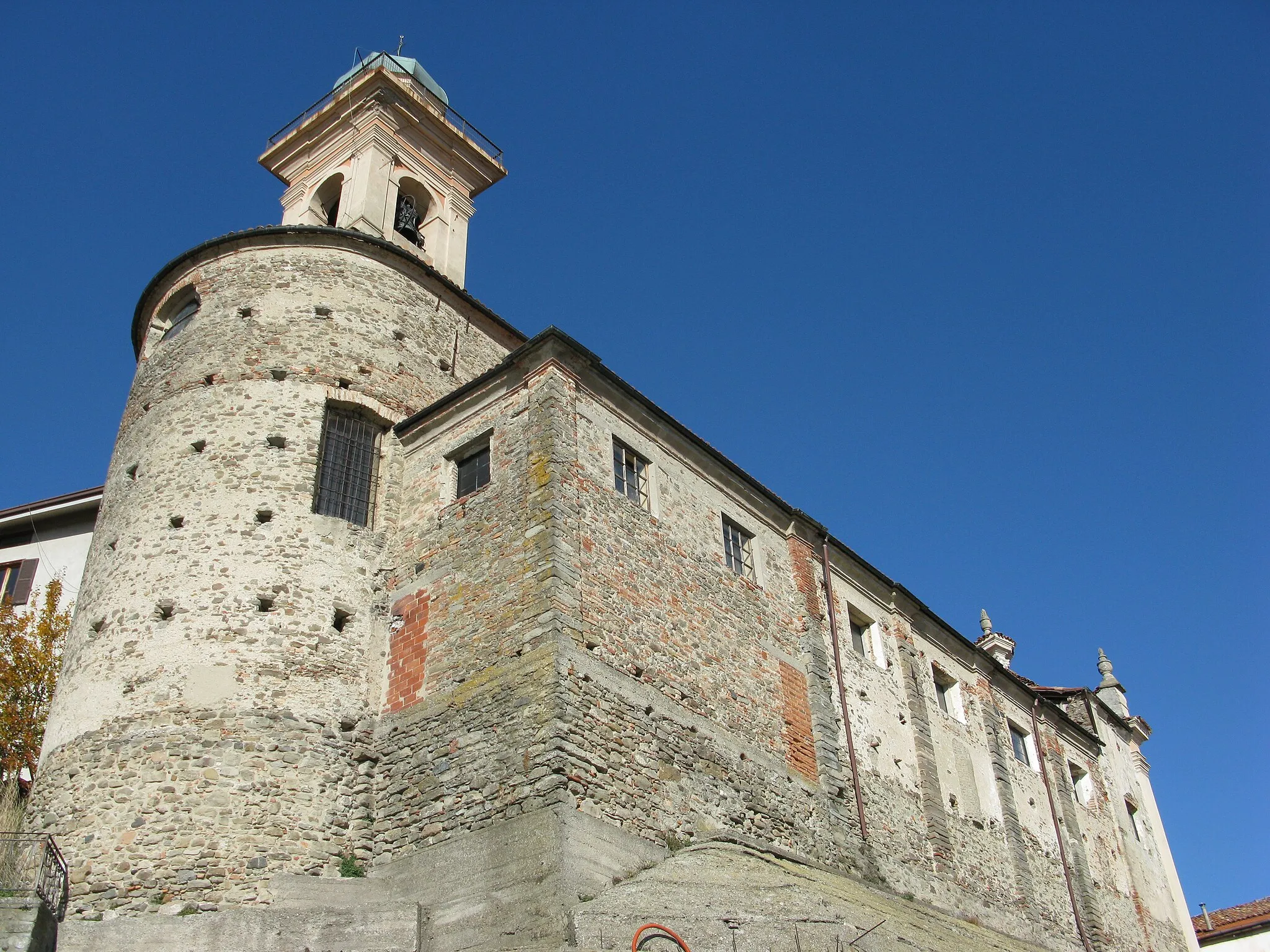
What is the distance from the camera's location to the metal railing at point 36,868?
15.5m

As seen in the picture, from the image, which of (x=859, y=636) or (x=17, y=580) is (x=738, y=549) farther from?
(x=17, y=580)

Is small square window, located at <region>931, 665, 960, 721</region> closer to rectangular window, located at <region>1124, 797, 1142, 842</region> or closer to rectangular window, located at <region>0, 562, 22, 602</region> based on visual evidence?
rectangular window, located at <region>1124, 797, 1142, 842</region>

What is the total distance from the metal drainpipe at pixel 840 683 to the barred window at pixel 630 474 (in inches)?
222

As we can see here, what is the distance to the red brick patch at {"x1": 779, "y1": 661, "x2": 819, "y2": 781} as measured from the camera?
21578 mm

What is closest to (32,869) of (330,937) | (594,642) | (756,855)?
(330,937)

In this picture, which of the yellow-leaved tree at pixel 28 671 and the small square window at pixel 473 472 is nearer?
the small square window at pixel 473 472

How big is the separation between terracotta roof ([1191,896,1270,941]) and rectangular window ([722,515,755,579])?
24.0 metres

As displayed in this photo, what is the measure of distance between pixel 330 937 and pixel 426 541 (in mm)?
6586

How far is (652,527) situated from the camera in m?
20.9

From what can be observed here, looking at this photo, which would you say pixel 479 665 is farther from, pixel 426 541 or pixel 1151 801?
pixel 1151 801

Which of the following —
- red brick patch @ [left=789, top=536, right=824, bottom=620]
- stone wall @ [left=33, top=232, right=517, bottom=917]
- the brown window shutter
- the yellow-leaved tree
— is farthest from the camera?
the brown window shutter

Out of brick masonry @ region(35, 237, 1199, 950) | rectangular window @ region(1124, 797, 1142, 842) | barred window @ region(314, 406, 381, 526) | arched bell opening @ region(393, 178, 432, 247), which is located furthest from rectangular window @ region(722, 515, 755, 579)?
rectangular window @ region(1124, 797, 1142, 842)

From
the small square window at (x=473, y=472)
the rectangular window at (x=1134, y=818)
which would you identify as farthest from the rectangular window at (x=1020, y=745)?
the small square window at (x=473, y=472)

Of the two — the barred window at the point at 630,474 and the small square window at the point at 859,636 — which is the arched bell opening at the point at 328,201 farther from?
the small square window at the point at 859,636
